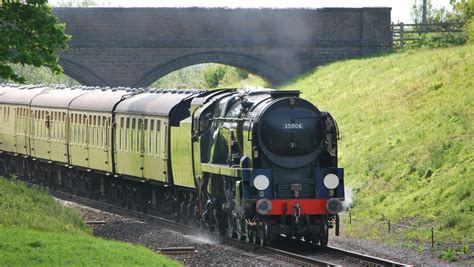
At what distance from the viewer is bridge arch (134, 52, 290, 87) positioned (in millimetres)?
66375

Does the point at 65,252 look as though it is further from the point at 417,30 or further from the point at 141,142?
the point at 417,30

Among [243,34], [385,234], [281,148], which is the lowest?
[385,234]

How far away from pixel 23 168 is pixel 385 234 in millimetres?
21445

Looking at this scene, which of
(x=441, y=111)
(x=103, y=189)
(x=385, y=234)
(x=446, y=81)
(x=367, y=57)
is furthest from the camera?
(x=367, y=57)

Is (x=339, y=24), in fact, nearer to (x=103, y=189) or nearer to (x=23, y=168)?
(x=23, y=168)

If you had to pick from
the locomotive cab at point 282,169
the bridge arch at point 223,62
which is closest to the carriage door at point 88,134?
the locomotive cab at point 282,169

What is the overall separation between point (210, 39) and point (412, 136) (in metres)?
30.5

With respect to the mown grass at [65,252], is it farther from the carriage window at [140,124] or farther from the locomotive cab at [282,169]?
the carriage window at [140,124]

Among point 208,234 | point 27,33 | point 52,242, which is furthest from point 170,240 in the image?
point 27,33

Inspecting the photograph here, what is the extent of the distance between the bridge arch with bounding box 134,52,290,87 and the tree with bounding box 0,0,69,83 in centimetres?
3921

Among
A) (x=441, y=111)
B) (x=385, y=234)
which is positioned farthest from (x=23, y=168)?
(x=385, y=234)

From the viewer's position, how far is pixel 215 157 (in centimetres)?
2548

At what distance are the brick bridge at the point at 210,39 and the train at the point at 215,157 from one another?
87.5ft

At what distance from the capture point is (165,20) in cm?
6656
